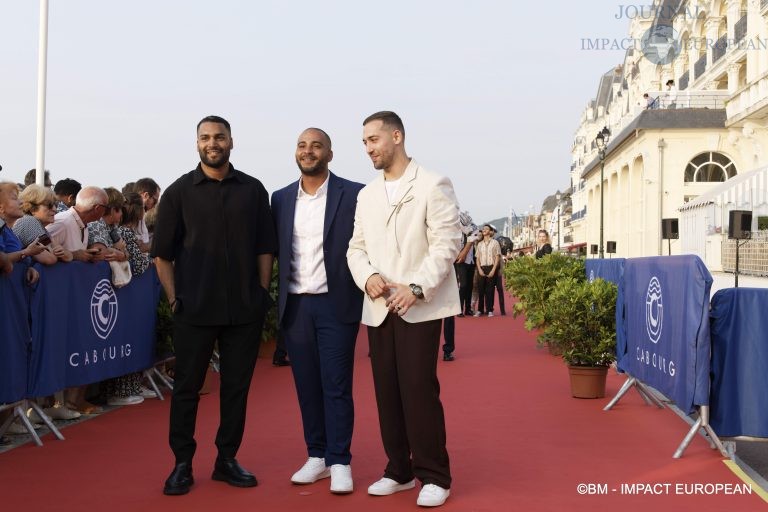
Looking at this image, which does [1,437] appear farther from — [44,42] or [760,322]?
[44,42]

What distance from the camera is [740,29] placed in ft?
128

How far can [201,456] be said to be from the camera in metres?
6.23

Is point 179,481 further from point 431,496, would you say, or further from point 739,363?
point 739,363

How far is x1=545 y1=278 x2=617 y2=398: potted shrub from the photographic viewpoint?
873 centimetres

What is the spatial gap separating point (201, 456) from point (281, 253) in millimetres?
1791

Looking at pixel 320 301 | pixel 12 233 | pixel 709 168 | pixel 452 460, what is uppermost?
pixel 709 168

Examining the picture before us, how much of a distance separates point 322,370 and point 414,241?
3.45ft

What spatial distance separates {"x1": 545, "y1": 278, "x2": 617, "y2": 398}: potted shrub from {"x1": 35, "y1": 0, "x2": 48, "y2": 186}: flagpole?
799 cm

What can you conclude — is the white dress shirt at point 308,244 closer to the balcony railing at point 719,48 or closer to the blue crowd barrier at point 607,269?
the blue crowd barrier at point 607,269

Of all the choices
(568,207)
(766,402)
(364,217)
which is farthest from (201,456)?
(568,207)

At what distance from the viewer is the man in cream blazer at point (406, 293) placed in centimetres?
492

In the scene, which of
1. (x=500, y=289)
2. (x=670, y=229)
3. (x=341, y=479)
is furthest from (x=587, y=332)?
(x=670, y=229)

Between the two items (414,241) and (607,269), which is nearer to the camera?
(414,241)

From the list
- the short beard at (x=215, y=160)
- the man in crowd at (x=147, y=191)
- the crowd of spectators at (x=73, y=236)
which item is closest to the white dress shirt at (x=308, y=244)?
the short beard at (x=215, y=160)
